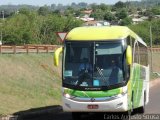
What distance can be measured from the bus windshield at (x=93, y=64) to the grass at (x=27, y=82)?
3077mm

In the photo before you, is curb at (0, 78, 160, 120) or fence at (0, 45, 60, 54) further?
fence at (0, 45, 60, 54)

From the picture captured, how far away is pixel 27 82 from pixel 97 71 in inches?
476

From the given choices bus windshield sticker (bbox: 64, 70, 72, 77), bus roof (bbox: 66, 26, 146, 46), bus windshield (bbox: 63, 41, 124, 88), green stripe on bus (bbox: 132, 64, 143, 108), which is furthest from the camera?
green stripe on bus (bbox: 132, 64, 143, 108)

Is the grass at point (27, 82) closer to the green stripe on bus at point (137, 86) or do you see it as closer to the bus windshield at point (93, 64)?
the bus windshield at point (93, 64)

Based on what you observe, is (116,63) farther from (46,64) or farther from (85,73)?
(46,64)

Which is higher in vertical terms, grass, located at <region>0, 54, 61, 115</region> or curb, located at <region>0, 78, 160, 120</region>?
curb, located at <region>0, 78, 160, 120</region>

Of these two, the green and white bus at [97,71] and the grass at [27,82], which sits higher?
the green and white bus at [97,71]

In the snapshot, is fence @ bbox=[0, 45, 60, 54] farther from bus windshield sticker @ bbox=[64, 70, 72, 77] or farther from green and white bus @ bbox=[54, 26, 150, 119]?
bus windshield sticker @ bbox=[64, 70, 72, 77]

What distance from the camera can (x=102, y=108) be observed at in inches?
572

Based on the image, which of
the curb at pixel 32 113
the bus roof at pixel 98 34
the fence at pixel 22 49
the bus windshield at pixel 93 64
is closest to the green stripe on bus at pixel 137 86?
the bus windshield at pixel 93 64

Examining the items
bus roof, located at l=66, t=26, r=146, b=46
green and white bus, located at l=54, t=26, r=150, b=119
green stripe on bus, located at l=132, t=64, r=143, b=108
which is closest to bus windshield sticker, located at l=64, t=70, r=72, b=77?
green and white bus, located at l=54, t=26, r=150, b=119

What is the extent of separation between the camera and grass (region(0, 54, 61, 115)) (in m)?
20.4

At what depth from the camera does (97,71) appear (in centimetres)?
1482

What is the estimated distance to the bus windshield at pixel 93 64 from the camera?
48.3 ft
